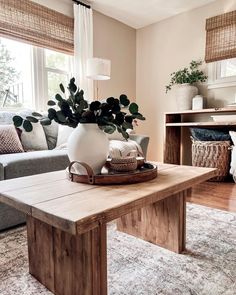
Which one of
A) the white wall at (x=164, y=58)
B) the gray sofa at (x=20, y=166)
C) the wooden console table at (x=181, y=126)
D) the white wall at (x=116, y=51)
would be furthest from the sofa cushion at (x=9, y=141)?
the white wall at (x=164, y=58)

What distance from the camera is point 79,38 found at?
3.30 m

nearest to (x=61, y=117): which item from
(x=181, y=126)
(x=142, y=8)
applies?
(x=181, y=126)

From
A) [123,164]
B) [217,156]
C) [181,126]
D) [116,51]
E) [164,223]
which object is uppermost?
[116,51]

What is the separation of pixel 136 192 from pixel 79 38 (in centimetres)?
292

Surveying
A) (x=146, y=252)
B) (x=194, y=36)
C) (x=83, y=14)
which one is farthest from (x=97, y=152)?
(x=194, y=36)

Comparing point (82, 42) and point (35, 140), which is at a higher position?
point (82, 42)

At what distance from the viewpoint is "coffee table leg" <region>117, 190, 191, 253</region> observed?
4.38ft

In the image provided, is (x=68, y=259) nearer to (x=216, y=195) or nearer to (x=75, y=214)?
(x=75, y=214)

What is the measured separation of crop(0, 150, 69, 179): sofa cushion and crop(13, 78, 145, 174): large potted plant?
0.64 metres

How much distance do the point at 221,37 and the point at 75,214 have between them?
3361mm

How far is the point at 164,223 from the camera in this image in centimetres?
140

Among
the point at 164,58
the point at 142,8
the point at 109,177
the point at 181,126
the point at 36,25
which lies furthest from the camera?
the point at 164,58

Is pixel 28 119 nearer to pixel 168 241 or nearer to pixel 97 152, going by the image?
pixel 97 152

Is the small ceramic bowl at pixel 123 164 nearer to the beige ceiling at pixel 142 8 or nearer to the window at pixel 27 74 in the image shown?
the window at pixel 27 74
